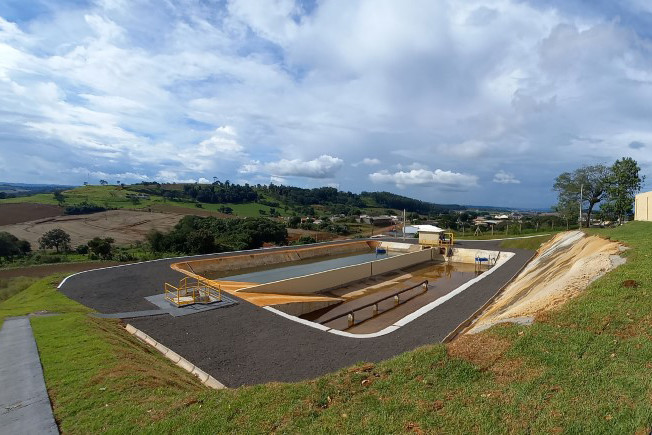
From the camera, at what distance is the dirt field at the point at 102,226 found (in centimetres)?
5212

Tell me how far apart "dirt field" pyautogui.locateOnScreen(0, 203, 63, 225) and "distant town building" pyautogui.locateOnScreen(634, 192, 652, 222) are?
288ft

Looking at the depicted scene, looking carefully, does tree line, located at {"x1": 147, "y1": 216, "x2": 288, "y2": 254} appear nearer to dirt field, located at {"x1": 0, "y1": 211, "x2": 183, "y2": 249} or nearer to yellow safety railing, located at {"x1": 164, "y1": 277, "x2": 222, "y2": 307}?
dirt field, located at {"x1": 0, "y1": 211, "x2": 183, "y2": 249}

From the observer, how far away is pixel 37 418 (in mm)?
5523

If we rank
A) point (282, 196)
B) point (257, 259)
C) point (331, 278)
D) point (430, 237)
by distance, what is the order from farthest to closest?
point (282, 196) < point (430, 237) < point (257, 259) < point (331, 278)

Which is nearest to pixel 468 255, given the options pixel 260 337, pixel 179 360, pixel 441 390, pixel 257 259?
pixel 257 259

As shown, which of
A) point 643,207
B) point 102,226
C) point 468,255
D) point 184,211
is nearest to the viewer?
point 643,207

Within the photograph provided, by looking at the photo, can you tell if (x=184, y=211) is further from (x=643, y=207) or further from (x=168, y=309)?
(x=643, y=207)

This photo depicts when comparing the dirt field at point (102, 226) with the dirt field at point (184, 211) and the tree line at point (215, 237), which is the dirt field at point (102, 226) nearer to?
the dirt field at point (184, 211)

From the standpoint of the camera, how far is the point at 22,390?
6.36m

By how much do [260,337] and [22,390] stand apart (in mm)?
6150

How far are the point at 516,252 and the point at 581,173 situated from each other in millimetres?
18132

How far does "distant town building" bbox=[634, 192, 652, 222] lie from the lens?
26.7 meters

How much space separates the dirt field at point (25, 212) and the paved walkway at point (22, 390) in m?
70.7

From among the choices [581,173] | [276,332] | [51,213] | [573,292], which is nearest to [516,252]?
[581,173]
